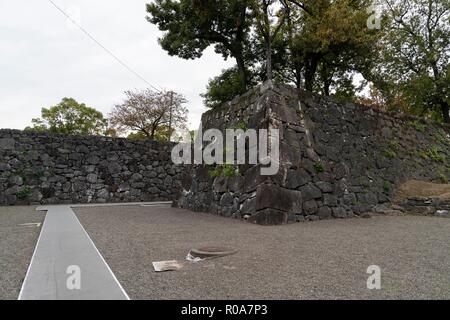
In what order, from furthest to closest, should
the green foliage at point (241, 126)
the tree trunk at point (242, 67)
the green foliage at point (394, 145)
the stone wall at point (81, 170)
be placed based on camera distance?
the tree trunk at point (242, 67)
the stone wall at point (81, 170)
the green foliage at point (394, 145)
the green foliage at point (241, 126)

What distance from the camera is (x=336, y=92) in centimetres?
1217

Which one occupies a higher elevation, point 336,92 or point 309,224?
point 336,92

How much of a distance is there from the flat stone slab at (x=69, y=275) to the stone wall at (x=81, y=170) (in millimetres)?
7179

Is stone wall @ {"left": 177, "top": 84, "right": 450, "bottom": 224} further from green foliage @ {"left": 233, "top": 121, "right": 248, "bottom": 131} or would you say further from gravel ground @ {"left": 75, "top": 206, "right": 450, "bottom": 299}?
gravel ground @ {"left": 75, "top": 206, "right": 450, "bottom": 299}

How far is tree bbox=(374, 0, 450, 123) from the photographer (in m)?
13.5

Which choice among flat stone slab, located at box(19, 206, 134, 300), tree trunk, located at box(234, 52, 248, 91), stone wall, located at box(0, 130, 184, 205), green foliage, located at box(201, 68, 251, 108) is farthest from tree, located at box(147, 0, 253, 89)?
flat stone slab, located at box(19, 206, 134, 300)

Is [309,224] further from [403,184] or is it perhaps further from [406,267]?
[403,184]

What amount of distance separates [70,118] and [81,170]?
757 inches

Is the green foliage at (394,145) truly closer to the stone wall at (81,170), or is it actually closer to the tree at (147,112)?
the stone wall at (81,170)

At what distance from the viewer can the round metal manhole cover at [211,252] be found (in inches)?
118

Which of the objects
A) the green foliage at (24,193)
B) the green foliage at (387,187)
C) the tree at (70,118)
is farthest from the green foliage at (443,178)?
the tree at (70,118)

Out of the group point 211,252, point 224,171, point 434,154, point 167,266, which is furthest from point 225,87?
point 167,266

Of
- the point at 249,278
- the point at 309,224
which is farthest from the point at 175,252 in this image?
the point at 309,224
